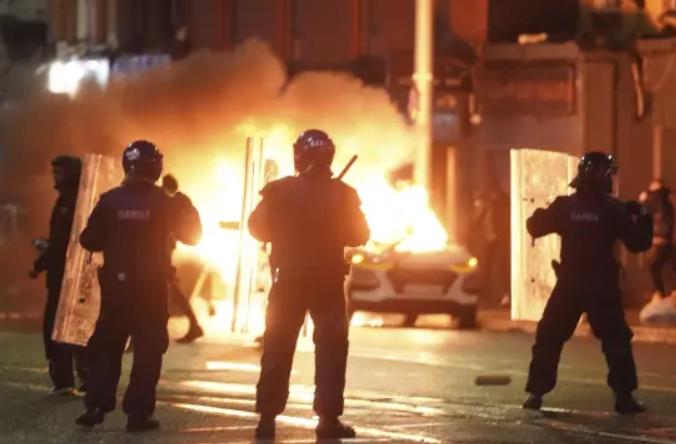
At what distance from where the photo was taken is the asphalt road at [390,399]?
10.9m

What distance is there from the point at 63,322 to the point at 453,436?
2.93 metres

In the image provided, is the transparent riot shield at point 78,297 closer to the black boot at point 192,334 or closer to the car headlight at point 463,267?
the black boot at point 192,334

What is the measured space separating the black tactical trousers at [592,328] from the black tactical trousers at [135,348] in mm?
2614

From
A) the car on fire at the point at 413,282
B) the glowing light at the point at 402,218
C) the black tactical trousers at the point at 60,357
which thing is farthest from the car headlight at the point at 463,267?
the black tactical trousers at the point at 60,357

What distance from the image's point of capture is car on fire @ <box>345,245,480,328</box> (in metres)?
21.0

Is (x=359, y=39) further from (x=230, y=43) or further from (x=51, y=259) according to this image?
(x=51, y=259)

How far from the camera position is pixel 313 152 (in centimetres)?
1067

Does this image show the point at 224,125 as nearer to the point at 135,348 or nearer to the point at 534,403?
the point at 534,403


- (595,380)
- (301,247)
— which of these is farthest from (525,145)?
(301,247)

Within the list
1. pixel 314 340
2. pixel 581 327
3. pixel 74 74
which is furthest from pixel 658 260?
pixel 314 340

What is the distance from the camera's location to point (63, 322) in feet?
40.3

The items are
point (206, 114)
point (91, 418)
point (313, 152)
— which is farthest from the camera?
point (206, 114)

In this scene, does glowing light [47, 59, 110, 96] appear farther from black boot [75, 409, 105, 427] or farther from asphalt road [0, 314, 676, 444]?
black boot [75, 409, 105, 427]

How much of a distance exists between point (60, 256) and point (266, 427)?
290 centimetres
